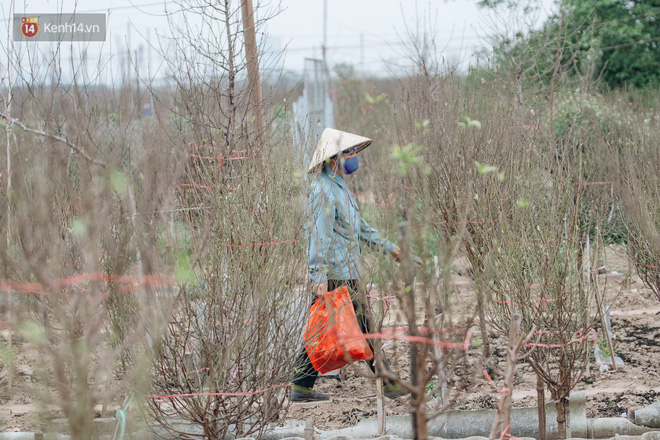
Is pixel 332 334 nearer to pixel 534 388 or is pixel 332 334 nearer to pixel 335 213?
pixel 335 213

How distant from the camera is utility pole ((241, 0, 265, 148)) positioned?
4426mm

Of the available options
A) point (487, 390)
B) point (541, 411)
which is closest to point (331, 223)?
point (541, 411)

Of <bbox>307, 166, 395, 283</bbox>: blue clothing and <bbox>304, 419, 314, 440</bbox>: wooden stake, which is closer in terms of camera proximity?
<bbox>304, 419, 314, 440</bbox>: wooden stake

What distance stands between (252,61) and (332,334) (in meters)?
2.21

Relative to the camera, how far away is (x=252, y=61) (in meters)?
4.54

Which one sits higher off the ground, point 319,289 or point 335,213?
point 335,213

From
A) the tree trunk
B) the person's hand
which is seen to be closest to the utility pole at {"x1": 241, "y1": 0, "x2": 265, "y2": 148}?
the person's hand

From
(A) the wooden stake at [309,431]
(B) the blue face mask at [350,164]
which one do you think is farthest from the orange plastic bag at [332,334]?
(B) the blue face mask at [350,164]

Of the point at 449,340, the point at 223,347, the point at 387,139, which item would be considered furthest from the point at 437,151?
the point at 449,340

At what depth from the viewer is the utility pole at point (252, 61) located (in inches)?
174

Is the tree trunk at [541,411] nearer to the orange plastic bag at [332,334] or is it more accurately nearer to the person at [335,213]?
the person at [335,213]

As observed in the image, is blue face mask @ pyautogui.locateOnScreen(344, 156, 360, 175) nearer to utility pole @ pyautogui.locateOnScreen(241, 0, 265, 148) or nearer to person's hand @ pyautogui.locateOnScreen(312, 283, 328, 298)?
utility pole @ pyautogui.locateOnScreen(241, 0, 265, 148)

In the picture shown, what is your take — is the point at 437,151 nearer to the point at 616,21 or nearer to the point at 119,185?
the point at 119,185

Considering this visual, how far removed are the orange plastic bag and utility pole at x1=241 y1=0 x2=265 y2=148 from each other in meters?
1.40
